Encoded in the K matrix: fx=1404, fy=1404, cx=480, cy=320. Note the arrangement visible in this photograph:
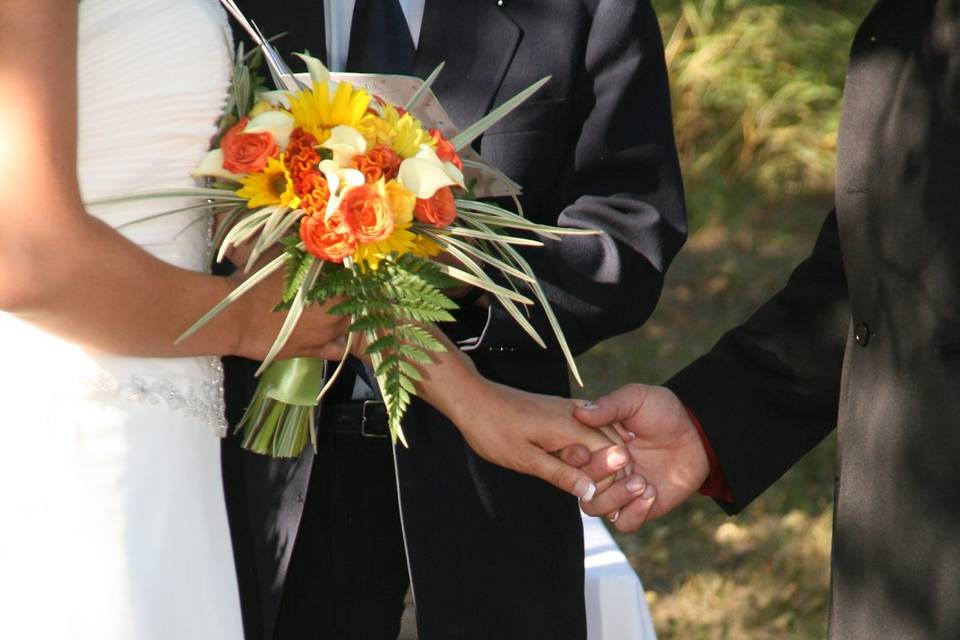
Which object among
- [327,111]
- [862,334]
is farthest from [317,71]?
[862,334]

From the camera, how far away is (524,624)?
254 centimetres

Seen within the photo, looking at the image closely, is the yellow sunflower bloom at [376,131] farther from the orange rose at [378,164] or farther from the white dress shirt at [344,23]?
the white dress shirt at [344,23]

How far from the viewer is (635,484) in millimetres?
2711

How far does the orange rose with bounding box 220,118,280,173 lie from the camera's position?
6.45 ft

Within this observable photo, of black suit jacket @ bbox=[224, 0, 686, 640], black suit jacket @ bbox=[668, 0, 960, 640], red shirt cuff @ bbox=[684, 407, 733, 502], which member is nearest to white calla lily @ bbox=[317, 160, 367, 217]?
black suit jacket @ bbox=[224, 0, 686, 640]

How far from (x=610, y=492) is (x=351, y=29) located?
999mm

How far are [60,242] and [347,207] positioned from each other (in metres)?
0.38

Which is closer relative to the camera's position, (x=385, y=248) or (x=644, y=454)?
(x=385, y=248)

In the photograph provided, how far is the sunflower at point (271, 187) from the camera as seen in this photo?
1.98m

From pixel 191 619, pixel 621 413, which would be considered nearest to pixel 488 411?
pixel 621 413

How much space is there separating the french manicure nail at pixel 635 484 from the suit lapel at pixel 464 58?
2.48 ft

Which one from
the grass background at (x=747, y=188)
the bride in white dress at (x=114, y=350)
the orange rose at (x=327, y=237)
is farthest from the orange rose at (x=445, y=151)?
the grass background at (x=747, y=188)

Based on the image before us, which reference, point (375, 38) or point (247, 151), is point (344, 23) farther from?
point (247, 151)

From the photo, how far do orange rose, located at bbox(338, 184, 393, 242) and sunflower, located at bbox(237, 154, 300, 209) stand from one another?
0.31 ft
